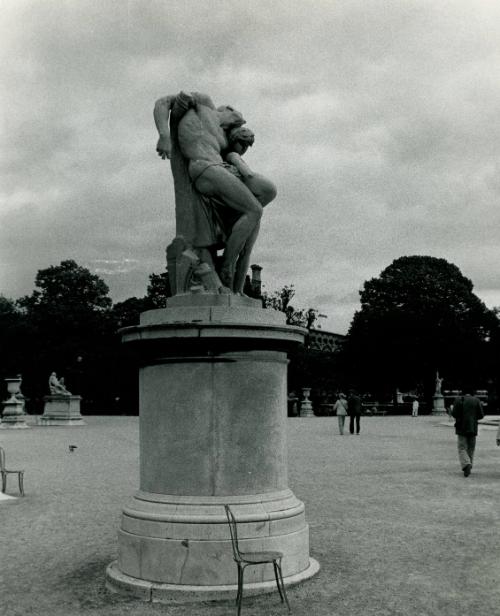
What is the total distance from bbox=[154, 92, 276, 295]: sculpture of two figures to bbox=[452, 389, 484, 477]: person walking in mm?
8930

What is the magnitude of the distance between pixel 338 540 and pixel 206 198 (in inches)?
157

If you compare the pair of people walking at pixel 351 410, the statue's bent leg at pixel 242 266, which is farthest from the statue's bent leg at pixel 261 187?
the pair of people walking at pixel 351 410

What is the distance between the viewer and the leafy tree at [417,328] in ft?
181

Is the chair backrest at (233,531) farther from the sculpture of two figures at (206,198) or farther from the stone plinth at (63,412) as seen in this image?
the stone plinth at (63,412)

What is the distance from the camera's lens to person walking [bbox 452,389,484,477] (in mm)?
14891

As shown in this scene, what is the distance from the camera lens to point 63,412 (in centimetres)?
3962

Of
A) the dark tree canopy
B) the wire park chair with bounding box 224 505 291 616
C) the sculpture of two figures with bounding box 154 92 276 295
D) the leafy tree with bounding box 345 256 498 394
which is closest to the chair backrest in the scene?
the wire park chair with bounding box 224 505 291 616

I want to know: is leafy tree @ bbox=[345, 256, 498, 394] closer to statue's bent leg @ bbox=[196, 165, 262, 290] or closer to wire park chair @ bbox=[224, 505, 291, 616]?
statue's bent leg @ bbox=[196, 165, 262, 290]

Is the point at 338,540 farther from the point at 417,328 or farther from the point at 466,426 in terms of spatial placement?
the point at 417,328

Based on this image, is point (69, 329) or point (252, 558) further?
point (69, 329)

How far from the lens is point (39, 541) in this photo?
8.72 metres

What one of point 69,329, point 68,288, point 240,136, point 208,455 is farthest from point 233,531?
point 68,288

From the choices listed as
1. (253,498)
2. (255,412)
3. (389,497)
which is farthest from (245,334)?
(389,497)

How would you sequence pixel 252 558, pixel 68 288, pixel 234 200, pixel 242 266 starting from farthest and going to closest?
pixel 68 288 < pixel 242 266 < pixel 234 200 < pixel 252 558
